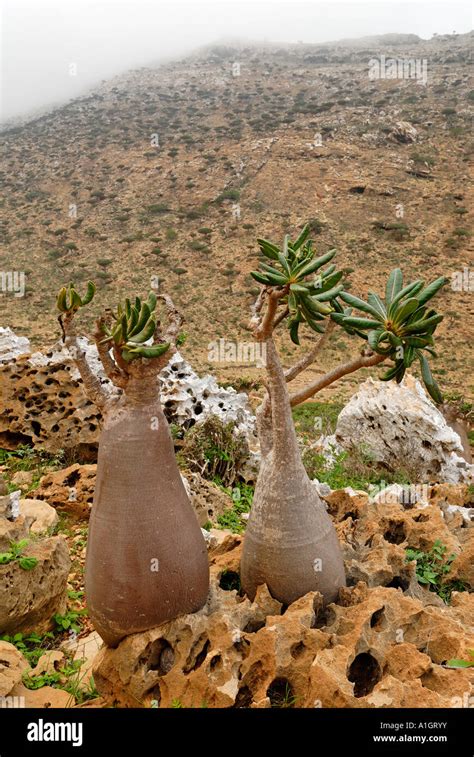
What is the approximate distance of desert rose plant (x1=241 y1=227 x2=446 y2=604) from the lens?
257cm

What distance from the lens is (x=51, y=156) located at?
28.6 meters

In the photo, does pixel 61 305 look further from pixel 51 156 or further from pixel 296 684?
pixel 51 156

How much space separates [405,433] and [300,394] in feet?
13.3

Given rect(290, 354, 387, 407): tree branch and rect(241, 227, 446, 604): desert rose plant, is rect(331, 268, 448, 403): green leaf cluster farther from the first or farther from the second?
rect(290, 354, 387, 407): tree branch

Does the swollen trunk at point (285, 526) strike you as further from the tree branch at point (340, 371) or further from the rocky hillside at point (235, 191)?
the rocky hillside at point (235, 191)

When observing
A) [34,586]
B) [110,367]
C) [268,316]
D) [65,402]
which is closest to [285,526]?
[268,316]

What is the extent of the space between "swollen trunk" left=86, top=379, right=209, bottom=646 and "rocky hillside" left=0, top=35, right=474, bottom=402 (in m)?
13.2

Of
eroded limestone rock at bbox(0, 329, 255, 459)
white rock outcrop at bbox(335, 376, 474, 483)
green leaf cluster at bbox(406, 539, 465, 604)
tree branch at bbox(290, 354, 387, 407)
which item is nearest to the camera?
tree branch at bbox(290, 354, 387, 407)

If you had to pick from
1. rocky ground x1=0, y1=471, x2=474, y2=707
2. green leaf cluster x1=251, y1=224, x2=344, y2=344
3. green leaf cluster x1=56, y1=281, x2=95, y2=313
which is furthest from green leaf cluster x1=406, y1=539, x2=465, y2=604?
green leaf cluster x1=56, y1=281, x2=95, y2=313

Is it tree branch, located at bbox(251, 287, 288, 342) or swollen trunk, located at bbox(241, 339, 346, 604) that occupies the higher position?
tree branch, located at bbox(251, 287, 288, 342)

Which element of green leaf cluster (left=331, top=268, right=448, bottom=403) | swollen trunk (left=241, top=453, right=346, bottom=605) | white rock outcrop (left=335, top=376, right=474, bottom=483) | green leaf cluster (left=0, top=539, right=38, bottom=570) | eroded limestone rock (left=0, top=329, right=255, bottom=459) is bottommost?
white rock outcrop (left=335, top=376, right=474, bottom=483)

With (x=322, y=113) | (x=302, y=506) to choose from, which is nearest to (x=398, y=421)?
(x=302, y=506)
